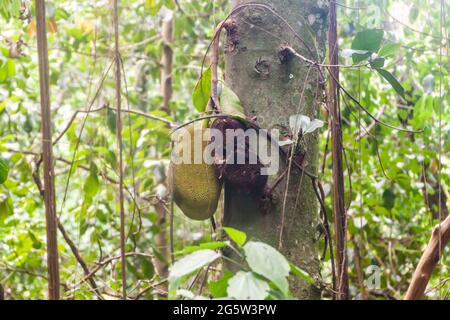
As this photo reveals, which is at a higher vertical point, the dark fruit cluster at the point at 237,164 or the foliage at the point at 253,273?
the dark fruit cluster at the point at 237,164

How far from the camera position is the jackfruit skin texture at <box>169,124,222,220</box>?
2.58ft

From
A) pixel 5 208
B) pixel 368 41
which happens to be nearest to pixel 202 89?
pixel 368 41

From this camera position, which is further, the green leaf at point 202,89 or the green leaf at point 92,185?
the green leaf at point 92,185

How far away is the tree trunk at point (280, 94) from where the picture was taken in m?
0.78

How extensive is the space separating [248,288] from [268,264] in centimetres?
3

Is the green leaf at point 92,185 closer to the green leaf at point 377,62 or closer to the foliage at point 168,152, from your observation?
the foliage at point 168,152

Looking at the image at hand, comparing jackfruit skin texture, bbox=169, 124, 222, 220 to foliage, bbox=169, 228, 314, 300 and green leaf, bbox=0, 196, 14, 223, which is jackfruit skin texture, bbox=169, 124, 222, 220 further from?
green leaf, bbox=0, 196, 14, 223

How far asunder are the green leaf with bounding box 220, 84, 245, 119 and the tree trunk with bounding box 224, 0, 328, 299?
0.9 inches

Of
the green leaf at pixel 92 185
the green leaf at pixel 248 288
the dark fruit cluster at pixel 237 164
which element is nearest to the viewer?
the green leaf at pixel 248 288

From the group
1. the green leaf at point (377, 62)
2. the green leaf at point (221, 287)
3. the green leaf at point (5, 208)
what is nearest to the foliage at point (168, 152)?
the green leaf at point (5, 208)

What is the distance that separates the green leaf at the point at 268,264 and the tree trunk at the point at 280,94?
0.87 ft

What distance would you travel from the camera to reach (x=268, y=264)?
0.50 metres

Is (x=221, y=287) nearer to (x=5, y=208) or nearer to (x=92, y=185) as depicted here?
(x=92, y=185)
